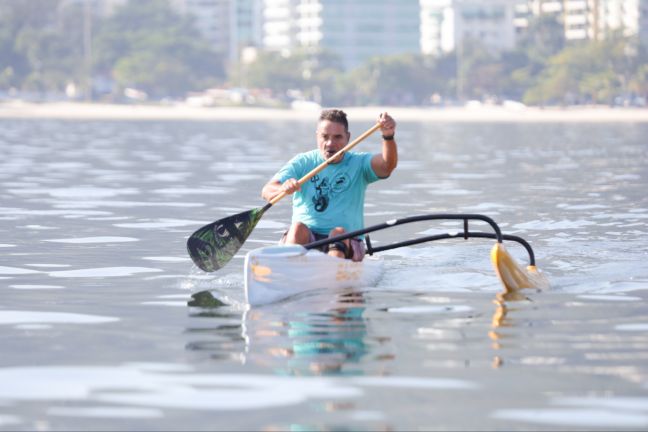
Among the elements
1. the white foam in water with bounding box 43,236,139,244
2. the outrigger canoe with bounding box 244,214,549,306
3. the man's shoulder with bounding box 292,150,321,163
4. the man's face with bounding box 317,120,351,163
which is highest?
the man's face with bounding box 317,120,351,163

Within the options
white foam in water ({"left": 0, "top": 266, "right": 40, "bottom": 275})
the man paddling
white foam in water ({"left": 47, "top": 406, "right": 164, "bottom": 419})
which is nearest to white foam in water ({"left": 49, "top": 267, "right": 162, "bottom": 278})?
white foam in water ({"left": 0, "top": 266, "right": 40, "bottom": 275})

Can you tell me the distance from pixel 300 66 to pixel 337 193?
15437 centimetres

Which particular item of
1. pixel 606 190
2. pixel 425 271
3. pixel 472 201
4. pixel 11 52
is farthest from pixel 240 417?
pixel 11 52

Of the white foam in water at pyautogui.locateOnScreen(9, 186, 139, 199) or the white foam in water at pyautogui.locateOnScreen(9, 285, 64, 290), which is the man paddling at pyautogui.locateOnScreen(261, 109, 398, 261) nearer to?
the white foam in water at pyautogui.locateOnScreen(9, 285, 64, 290)

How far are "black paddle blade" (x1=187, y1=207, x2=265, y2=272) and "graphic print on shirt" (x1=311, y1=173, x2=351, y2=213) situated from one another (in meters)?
0.90

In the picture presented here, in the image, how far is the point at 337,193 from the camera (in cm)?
1238

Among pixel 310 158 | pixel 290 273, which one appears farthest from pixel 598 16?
pixel 290 273

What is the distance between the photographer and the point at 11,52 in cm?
15850

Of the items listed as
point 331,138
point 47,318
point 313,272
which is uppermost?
point 331,138

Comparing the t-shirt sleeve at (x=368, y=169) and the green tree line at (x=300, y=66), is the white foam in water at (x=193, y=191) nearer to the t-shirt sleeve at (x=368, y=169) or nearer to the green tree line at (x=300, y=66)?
the t-shirt sleeve at (x=368, y=169)

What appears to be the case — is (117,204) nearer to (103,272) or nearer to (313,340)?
(103,272)

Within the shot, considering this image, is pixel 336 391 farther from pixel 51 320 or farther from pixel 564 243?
pixel 564 243

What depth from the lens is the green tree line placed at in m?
141

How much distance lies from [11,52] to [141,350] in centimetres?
15341
